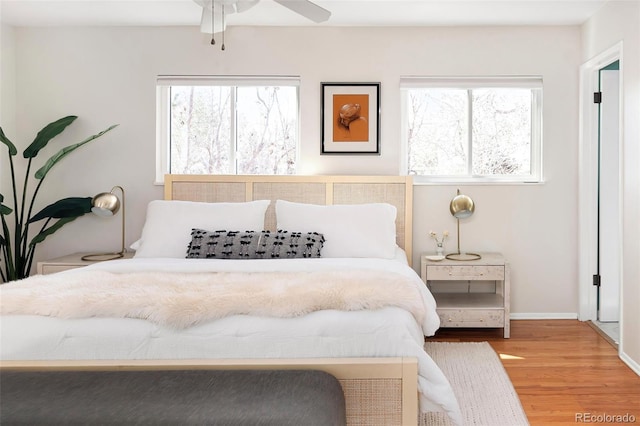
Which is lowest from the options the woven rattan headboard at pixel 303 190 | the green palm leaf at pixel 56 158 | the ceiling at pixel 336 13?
the woven rattan headboard at pixel 303 190

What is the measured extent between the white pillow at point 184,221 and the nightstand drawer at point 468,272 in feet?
4.51

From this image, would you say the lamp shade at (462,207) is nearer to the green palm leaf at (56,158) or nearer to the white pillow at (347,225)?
the white pillow at (347,225)

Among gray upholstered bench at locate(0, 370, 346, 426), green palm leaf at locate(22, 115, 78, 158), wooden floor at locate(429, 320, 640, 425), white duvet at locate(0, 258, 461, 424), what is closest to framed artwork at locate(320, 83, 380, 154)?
wooden floor at locate(429, 320, 640, 425)

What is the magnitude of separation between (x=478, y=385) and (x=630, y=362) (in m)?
1.04

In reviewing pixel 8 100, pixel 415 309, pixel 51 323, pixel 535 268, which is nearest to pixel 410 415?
pixel 415 309

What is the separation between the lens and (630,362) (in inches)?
117

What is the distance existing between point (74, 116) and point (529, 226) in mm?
3842

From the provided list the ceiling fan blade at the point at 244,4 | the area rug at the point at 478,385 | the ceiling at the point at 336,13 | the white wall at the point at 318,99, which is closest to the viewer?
the area rug at the point at 478,385

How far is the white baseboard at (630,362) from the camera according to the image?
2.86 m

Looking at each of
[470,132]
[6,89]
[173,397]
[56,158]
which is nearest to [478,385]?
[173,397]

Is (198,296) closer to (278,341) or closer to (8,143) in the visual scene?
(278,341)

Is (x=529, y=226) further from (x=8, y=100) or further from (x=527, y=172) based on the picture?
(x=8, y=100)

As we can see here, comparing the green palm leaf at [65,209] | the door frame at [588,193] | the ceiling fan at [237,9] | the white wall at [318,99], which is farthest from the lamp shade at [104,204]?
the door frame at [588,193]

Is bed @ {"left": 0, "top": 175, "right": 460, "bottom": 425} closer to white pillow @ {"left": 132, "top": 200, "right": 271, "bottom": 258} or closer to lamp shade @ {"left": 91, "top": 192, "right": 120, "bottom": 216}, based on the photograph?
white pillow @ {"left": 132, "top": 200, "right": 271, "bottom": 258}
